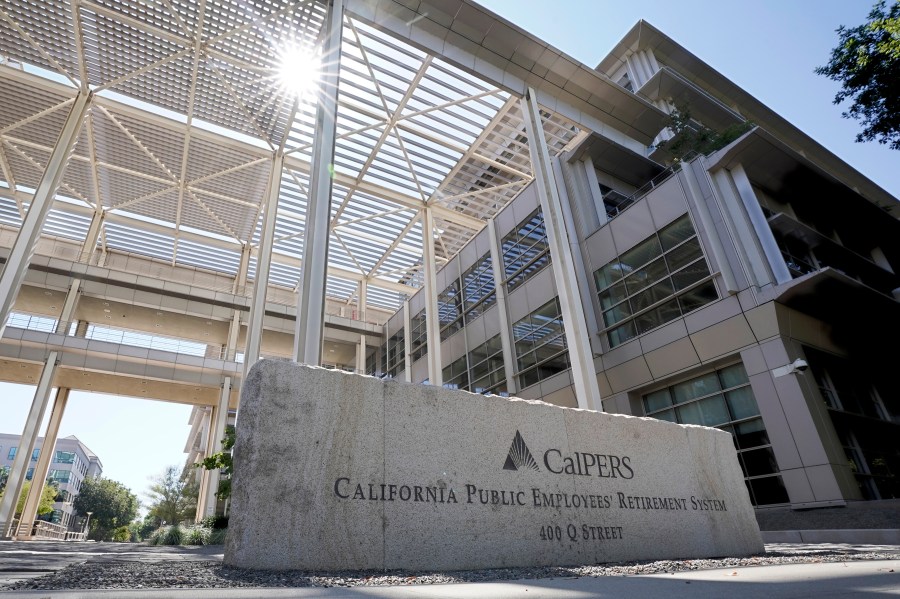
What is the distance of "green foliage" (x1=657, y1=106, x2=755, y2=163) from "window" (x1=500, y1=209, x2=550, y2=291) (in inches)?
233

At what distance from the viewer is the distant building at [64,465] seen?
7888cm

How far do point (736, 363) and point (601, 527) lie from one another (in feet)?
33.8

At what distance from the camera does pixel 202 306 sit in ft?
101

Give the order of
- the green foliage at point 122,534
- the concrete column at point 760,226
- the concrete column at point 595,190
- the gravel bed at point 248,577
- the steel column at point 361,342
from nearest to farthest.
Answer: the gravel bed at point 248,577
the concrete column at point 760,226
the concrete column at point 595,190
the steel column at point 361,342
the green foliage at point 122,534

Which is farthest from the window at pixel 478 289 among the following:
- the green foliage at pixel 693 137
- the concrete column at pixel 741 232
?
the concrete column at pixel 741 232

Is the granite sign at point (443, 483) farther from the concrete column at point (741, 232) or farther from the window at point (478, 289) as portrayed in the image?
the window at point (478, 289)

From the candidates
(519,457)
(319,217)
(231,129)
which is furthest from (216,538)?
(231,129)

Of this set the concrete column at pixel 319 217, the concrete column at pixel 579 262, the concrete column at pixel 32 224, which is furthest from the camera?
the concrete column at pixel 579 262

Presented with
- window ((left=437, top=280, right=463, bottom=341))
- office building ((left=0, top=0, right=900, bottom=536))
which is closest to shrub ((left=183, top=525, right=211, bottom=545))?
office building ((left=0, top=0, right=900, bottom=536))

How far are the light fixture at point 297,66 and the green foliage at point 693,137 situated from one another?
575 inches

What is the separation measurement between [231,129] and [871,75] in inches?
984

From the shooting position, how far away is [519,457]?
20.1 ft

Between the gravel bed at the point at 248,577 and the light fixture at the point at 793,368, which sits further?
the light fixture at the point at 793,368

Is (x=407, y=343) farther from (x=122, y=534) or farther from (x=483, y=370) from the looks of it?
(x=122, y=534)
